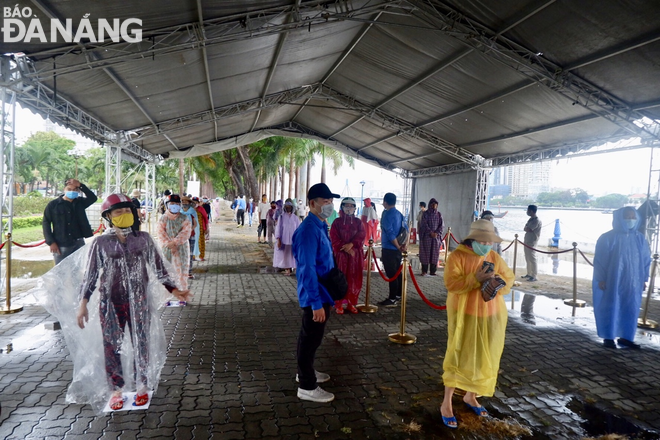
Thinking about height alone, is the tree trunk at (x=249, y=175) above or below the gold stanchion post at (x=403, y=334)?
above

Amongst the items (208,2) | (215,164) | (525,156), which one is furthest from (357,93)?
(215,164)

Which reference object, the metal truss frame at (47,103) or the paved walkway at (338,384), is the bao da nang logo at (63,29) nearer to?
the metal truss frame at (47,103)

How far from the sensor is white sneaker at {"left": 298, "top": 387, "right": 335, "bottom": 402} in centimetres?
332

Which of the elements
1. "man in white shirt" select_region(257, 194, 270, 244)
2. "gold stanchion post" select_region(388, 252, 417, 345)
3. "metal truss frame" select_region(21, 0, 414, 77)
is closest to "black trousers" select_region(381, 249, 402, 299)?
"gold stanchion post" select_region(388, 252, 417, 345)

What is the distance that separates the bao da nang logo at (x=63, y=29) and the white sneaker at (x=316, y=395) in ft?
18.7

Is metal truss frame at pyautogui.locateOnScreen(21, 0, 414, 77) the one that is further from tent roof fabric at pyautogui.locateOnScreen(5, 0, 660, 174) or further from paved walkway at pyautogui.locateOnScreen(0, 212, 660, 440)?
paved walkway at pyautogui.locateOnScreen(0, 212, 660, 440)

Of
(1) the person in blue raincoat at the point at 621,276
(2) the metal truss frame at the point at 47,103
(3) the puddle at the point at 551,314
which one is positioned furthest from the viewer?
(2) the metal truss frame at the point at 47,103

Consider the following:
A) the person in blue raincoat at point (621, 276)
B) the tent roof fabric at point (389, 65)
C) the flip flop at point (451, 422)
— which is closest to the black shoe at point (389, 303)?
the person in blue raincoat at point (621, 276)

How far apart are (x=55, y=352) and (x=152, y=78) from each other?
6.05 metres

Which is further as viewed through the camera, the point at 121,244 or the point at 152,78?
the point at 152,78

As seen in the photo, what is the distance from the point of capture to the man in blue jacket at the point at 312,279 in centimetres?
305

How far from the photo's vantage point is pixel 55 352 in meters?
4.23

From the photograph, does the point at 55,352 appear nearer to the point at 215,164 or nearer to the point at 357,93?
the point at 357,93

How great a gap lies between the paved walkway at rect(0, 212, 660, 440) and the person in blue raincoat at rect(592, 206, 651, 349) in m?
0.30
